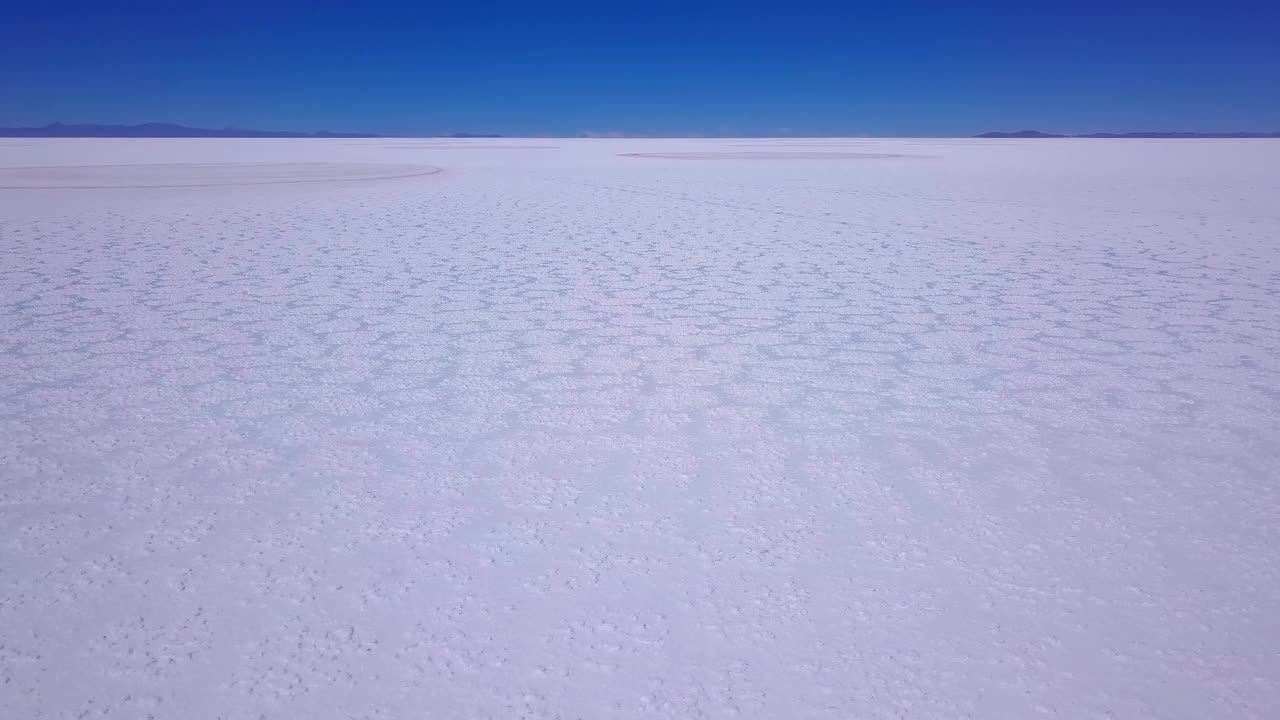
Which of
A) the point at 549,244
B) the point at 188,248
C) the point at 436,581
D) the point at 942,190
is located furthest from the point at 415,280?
the point at 942,190

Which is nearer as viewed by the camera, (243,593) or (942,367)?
(243,593)

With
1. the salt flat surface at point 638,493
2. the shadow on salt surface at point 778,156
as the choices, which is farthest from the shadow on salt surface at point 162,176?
the shadow on salt surface at point 778,156

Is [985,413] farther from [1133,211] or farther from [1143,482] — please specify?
[1133,211]

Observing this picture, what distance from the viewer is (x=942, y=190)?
11.5 m

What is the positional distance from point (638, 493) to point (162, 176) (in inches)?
557

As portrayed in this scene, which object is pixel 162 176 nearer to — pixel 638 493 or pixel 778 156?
pixel 638 493

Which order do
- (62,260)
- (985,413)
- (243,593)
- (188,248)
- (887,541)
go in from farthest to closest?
(188,248), (62,260), (985,413), (887,541), (243,593)

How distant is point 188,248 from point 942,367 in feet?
17.5

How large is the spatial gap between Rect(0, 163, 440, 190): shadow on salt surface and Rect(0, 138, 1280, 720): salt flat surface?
754 centimetres

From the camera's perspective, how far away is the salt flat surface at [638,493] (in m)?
1.48

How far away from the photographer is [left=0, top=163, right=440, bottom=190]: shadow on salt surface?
11.4 metres

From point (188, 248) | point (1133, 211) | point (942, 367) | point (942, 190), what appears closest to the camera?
point (942, 367)

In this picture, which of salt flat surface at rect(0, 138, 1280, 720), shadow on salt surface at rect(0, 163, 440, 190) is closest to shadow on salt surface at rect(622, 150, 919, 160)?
shadow on salt surface at rect(0, 163, 440, 190)

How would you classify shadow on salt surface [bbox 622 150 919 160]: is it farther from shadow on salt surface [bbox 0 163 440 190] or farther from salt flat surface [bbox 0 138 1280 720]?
salt flat surface [bbox 0 138 1280 720]
